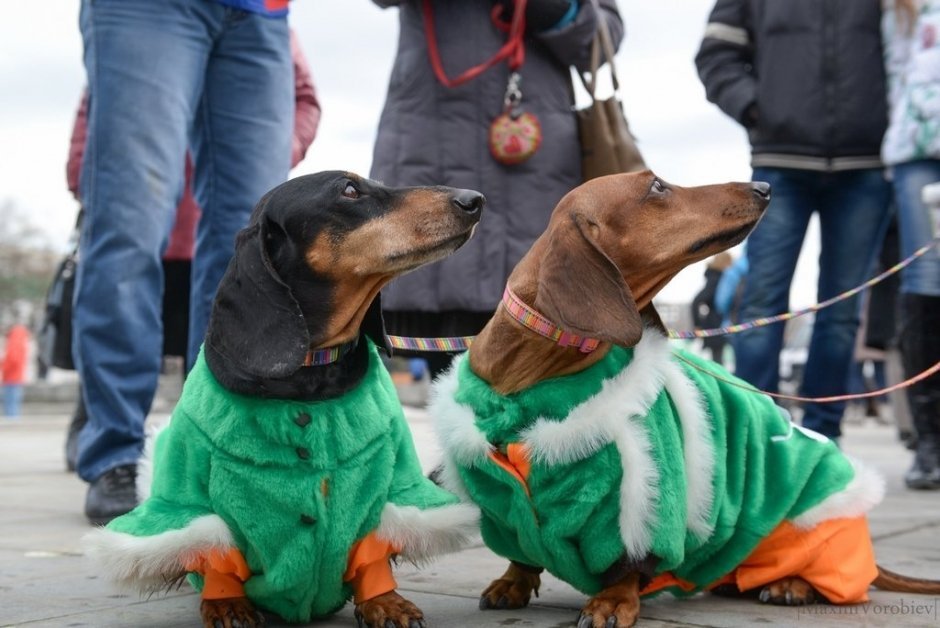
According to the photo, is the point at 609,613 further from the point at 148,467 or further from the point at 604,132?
the point at 604,132

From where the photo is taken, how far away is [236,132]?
3576mm

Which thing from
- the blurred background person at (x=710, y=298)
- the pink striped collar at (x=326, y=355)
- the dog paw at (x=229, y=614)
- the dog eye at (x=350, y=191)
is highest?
the dog eye at (x=350, y=191)

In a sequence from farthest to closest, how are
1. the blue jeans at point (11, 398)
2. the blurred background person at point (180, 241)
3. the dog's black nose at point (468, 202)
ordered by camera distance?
1. the blue jeans at point (11, 398)
2. the blurred background person at point (180, 241)
3. the dog's black nose at point (468, 202)

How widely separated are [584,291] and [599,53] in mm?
1806

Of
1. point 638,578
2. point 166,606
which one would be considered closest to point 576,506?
point 638,578

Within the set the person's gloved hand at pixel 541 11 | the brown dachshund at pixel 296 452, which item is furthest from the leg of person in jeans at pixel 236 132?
the brown dachshund at pixel 296 452

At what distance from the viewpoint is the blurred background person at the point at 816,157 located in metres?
4.32

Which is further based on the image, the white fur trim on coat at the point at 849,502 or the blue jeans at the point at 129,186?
the blue jeans at the point at 129,186

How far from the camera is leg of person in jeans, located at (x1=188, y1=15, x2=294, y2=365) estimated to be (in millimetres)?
3568

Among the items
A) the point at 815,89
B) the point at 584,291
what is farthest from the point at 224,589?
the point at 815,89

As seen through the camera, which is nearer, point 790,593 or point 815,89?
point 790,593

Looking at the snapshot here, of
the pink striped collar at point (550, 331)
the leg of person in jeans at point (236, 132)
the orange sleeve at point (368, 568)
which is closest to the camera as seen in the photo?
the orange sleeve at point (368, 568)

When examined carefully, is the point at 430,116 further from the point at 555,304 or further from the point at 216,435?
the point at 216,435

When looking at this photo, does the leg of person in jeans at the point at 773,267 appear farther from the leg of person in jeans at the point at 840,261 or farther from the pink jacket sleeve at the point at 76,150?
the pink jacket sleeve at the point at 76,150
